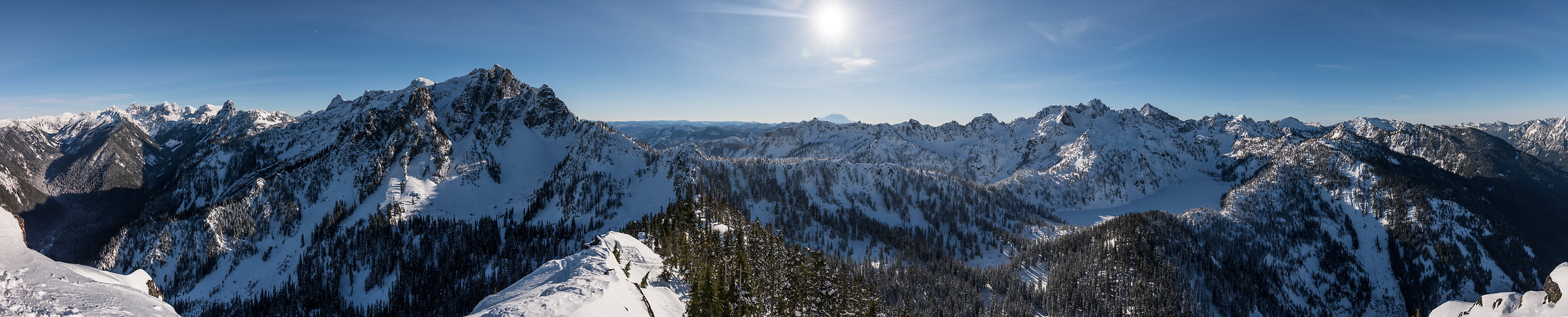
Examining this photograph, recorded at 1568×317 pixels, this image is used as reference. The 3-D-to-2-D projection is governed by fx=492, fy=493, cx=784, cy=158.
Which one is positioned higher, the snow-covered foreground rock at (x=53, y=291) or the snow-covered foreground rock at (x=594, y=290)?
the snow-covered foreground rock at (x=53, y=291)

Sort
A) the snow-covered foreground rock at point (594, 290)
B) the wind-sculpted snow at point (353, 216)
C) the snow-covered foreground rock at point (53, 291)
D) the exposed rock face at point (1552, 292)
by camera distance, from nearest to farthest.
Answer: the snow-covered foreground rock at point (53, 291)
the exposed rock face at point (1552, 292)
the snow-covered foreground rock at point (594, 290)
the wind-sculpted snow at point (353, 216)

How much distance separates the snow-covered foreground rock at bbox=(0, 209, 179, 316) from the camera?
43.4ft

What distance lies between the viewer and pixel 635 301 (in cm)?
3931

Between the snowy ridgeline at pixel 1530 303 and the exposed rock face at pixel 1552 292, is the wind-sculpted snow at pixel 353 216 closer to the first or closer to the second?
the snowy ridgeline at pixel 1530 303

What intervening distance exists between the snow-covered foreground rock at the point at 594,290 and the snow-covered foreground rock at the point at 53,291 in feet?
43.2

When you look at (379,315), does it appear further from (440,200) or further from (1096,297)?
(1096,297)

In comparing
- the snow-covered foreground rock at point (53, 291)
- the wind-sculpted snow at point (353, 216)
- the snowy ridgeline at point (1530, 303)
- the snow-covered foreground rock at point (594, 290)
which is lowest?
the wind-sculpted snow at point (353, 216)

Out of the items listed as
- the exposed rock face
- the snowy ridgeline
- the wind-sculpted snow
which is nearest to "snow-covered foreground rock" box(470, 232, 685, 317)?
the snowy ridgeline

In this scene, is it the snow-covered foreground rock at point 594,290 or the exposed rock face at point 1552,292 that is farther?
the snow-covered foreground rock at point 594,290

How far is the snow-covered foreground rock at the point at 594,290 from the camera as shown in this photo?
28.6 m

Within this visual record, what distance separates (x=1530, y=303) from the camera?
21.7 meters

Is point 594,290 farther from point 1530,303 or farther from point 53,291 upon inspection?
point 1530,303

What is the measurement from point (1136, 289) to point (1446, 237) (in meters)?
128

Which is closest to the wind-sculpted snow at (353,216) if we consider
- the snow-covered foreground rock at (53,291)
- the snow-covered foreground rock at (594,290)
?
the snow-covered foreground rock at (594,290)
